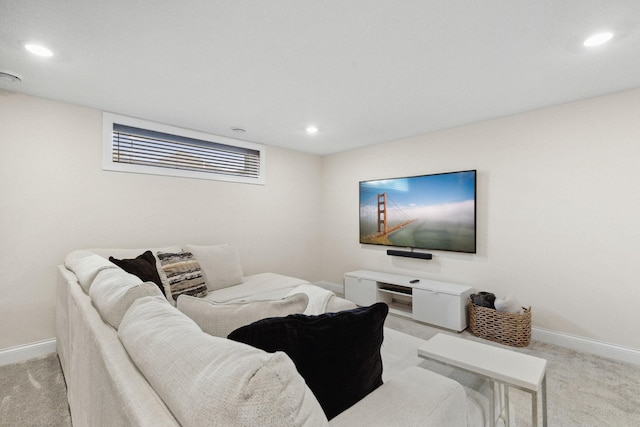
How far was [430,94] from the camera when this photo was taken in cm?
261

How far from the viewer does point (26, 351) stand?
261 cm

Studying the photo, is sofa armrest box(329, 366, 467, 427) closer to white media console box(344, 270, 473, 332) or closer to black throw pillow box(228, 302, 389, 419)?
black throw pillow box(228, 302, 389, 419)

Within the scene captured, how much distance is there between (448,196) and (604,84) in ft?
Result: 5.30

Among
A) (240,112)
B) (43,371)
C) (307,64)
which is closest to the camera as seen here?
(307,64)

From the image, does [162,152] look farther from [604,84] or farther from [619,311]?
[619,311]

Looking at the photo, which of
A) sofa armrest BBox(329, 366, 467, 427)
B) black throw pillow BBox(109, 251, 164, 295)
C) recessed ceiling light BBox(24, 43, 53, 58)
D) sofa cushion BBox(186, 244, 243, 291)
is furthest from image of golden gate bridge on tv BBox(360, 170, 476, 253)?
recessed ceiling light BBox(24, 43, 53, 58)

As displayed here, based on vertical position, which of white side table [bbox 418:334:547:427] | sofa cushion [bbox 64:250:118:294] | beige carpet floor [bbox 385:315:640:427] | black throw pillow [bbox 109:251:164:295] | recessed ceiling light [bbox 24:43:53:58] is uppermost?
recessed ceiling light [bbox 24:43:53:58]

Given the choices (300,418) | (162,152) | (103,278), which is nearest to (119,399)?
(300,418)

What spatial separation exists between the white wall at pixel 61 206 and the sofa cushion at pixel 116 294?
175 centimetres

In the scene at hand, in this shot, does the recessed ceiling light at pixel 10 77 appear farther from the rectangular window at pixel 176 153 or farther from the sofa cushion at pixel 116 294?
the sofa cushion at pixel 116 294

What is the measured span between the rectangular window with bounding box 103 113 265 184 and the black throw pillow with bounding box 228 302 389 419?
2.97 meters

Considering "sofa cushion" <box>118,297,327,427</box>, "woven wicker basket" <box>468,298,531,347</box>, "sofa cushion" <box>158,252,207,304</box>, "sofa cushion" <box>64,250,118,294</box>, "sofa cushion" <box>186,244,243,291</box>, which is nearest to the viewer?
"sofa cushion" <box>118,297,327,427</box>

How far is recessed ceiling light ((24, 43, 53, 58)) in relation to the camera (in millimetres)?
1845

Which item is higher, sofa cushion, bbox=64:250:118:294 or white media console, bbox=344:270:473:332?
sofa cushion, bbox=64:250:118:294
